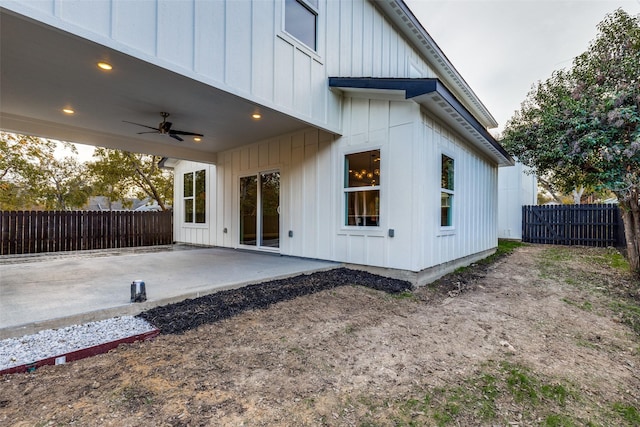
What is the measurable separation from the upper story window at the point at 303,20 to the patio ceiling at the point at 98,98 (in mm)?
1430

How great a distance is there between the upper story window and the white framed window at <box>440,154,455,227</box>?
11.0ft

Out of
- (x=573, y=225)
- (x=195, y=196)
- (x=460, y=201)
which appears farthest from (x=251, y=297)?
(x=573, y=225)

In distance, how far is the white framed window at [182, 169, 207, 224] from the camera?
31.3 feet

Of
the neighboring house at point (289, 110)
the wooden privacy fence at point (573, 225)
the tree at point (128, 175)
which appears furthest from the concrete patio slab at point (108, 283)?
the wooden privacy fence at point (573, 225)

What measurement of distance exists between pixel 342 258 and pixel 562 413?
13.1 ft

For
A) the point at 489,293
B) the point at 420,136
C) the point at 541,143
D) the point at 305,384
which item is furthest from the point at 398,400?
the point at 541,143

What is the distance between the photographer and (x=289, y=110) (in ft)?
15.8

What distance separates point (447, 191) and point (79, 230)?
11268 millimetres

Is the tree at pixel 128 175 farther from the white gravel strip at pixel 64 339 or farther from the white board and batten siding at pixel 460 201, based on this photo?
the white board and batten siding at pixel 460 201

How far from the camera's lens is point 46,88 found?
4.13 metres

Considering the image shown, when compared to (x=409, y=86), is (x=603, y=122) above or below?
below

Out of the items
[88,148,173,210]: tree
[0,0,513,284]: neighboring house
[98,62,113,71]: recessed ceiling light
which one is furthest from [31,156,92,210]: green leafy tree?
[98,62,113,71]: recessed ceiling light

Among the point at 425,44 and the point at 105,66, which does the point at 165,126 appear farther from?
the point at 425,44

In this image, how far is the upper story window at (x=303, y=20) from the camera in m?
4.92
